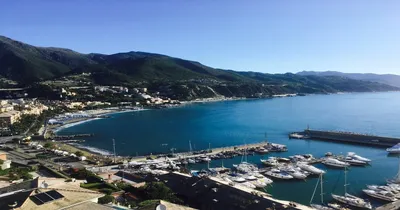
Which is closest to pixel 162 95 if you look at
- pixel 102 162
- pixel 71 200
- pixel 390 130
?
pixel 390 130

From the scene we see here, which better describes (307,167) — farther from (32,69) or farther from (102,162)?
(32,69)

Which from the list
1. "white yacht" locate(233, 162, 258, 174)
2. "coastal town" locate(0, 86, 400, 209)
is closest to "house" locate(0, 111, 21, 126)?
"coastal town" locate(0, 86, 400, 209)

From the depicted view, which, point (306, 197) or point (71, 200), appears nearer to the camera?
point (71, 200)

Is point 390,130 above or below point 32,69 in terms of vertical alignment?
below

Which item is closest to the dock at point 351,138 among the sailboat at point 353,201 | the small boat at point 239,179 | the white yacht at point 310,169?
the white yacht at point 310,169

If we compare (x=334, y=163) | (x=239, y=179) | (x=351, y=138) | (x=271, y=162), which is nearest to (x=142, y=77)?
(x=351, y=138)

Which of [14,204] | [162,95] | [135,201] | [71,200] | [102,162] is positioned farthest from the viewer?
[162,95]

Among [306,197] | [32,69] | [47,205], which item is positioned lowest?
[306,197]

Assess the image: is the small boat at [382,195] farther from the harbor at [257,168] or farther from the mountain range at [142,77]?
the mountain range at [142,77]

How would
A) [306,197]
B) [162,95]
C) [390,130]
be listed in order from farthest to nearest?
1. [162,95]
2. [390,130]
3. [306,197]
